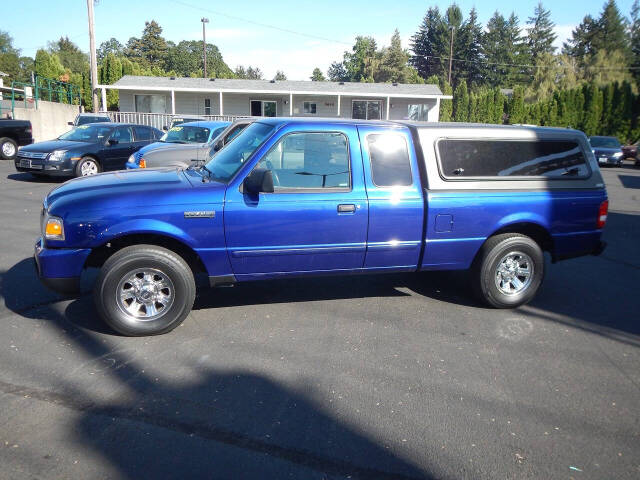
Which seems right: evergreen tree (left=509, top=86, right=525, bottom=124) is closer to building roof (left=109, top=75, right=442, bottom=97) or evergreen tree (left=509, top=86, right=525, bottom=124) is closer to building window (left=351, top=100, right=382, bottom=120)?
building roof (left=109, top=75, right=442, bottom=97)

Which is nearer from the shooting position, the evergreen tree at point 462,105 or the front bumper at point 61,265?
the front bumper at point 61,265

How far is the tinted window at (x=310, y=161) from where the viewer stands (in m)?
4.97

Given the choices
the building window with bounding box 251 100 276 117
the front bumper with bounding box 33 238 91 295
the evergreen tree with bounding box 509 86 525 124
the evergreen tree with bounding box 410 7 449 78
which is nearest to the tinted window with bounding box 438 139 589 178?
the front bumper with bounding box 33 238 91 295

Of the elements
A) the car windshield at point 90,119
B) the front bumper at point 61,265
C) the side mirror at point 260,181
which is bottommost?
the front bumper at point 61,265

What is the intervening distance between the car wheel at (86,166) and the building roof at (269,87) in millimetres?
A: 20302

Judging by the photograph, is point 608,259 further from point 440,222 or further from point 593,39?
point 593,39

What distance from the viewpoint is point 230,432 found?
333 cm

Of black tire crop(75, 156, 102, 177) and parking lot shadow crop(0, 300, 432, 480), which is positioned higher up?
black tire crop(75, 156, 102, 177)

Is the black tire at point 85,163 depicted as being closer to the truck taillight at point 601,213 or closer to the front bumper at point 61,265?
the front bumper at point 61,265

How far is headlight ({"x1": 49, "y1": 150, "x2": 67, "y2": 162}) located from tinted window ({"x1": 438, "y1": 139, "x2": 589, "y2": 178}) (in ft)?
37.1

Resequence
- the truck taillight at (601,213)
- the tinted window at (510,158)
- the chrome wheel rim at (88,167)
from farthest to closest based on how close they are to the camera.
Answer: the chrome wheel rim at (88,167)
the truck taillight at (601,213)
the tinted window at (510,158)

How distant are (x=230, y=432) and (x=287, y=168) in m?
2.52

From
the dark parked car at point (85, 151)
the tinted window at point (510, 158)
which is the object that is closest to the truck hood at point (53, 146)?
the dark parked car at point (85, 151)

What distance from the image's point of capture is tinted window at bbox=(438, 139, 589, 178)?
5.47 meters
